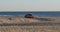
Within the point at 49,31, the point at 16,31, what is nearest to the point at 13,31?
the point at 16,31

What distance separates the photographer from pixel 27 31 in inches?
672

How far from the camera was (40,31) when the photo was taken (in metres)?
16.9

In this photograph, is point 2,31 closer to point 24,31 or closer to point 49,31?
point 24,31

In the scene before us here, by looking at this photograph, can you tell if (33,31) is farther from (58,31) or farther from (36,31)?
(58,31)

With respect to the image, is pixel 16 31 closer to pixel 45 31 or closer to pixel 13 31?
pixel 13 31

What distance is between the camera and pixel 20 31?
55.8 feet

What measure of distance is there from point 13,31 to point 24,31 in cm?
93

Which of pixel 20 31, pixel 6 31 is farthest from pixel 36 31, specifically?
pixel 6 31

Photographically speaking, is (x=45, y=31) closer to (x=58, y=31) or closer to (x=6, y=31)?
(x=58, y=31)

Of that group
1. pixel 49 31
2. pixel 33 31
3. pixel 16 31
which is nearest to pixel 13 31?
pixel 16 31

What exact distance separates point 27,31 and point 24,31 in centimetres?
25

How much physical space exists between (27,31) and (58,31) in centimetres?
253

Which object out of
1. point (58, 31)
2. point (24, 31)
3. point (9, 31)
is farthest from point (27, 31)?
point (58, 31)

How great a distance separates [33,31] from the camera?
1684cm
